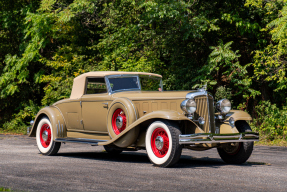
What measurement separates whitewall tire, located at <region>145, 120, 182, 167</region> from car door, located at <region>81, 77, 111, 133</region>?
1.49m

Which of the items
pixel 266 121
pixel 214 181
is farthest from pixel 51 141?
pixel 266 121

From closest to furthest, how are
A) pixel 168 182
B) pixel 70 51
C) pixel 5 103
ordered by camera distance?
1. pixel 168 182
2. pixel 70 51
3. pixel 5 103

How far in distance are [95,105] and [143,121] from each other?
1.70 m

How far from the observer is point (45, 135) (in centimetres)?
936

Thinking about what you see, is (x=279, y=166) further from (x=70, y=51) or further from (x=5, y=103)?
(x=5, y=103)

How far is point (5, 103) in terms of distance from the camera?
73.8 feet

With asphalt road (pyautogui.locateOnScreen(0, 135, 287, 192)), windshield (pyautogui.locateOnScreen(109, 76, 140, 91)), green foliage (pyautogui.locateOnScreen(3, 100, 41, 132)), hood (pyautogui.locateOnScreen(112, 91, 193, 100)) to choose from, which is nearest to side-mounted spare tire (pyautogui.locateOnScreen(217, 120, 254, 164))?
asphalt road (pyautogui.locateOnScreen(0, 135, 287, 192))

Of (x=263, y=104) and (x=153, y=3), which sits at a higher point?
(x=153, y=3)

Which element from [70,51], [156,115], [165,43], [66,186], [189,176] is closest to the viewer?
[66,186]

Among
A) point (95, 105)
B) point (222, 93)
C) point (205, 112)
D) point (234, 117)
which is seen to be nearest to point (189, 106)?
point (205, 112)

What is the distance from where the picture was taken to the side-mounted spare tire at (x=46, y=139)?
9094 mm

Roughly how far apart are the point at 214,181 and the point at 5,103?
19.3m

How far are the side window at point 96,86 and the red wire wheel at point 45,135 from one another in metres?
1.47

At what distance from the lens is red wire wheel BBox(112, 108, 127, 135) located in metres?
7.79
